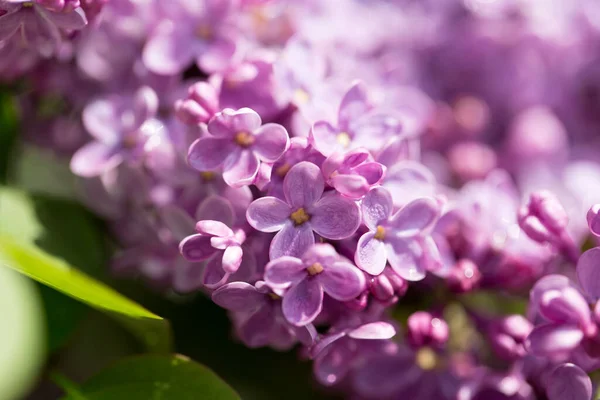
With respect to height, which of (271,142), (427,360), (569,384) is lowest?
(427,360)

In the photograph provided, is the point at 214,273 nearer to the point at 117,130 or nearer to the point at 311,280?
the point at 311,280

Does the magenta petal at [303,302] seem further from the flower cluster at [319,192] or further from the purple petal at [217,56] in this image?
the purple petal at [217,56]

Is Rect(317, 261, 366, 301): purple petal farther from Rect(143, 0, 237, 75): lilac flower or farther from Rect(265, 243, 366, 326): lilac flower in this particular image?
Rect(143, 0, 237, 75): lilac flower

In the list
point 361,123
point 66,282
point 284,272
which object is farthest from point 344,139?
point 66,282

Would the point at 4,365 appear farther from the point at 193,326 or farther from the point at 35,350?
the point at 193,326

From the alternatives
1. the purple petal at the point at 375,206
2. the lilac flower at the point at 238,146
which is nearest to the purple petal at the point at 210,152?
the lilac flower at the point at 238,146

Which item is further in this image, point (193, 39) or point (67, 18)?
point (193, 39)

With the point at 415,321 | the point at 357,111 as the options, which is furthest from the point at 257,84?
the point at 415,321

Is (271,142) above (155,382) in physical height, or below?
above
